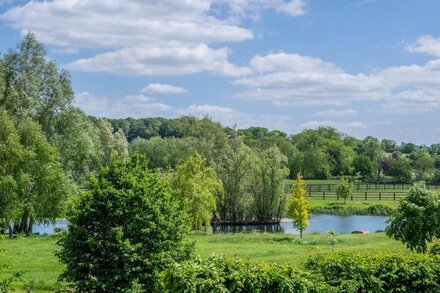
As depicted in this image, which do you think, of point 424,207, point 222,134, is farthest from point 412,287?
point 222,134

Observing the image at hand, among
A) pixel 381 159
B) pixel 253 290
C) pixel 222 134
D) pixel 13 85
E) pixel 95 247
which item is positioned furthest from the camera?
pixel 381 159

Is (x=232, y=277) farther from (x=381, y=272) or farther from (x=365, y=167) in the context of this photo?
(x=365, y=167)

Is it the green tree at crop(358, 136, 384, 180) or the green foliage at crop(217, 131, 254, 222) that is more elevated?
the green tree at crop(358, 136, 384, 180)

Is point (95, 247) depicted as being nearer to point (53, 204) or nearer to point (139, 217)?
point (139, 217)

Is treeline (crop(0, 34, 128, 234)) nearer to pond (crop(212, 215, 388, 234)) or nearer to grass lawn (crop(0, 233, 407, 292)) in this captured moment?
grass lawn (crop(0, 233, 407, 292))

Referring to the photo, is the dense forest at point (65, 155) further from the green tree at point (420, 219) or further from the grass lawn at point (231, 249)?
the green tree at point (420, 219)

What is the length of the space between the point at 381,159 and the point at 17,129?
4104 inches

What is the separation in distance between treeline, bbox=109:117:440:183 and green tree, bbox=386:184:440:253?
4973 cm

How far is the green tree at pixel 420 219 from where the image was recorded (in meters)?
21.4

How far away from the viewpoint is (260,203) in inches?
2616

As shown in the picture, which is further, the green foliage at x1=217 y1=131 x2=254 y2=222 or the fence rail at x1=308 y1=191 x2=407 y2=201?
the fence rail at x1=308 y1=191 x2=407 y2=201

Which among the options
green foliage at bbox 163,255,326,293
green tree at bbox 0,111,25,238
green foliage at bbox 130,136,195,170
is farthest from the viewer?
green foliage at bbox 130,136,195,170

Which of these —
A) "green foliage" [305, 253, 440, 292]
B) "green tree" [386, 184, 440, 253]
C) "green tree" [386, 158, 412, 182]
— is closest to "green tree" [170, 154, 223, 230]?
Answer: "green tree" [386, 184, 440, 253]

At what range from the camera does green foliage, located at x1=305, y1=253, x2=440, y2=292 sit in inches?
566
